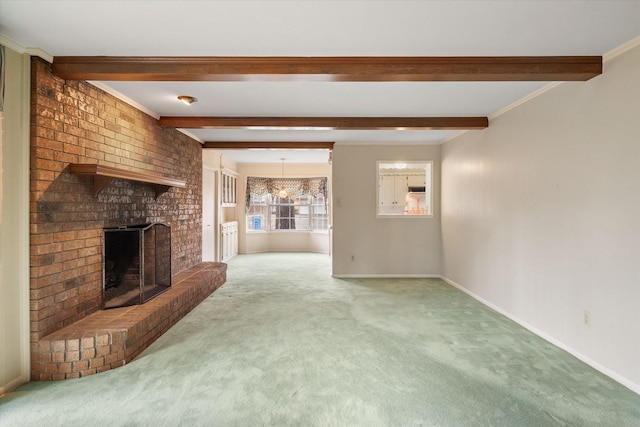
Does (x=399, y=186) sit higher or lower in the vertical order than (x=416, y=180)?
lower

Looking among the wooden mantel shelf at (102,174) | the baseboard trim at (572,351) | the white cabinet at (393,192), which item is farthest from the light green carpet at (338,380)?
the white cabinet at (393,192)

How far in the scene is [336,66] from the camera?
2326 millimetres

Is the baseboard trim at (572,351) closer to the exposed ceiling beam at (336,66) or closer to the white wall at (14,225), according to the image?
the exposed ceiling beam at (336,66)

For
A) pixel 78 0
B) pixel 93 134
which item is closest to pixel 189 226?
pixel 93 134

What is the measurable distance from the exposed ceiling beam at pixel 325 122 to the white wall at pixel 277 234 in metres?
4.15

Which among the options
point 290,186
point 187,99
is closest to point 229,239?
point 290,186

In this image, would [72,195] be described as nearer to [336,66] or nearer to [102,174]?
[102,174]

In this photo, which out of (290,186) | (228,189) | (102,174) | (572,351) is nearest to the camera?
(102,174)

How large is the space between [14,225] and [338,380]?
2.50 m

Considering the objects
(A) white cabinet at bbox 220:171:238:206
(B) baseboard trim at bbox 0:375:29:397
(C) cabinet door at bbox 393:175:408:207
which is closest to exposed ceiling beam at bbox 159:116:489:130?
(B) baseboard trim at bbox 0:375:29:397

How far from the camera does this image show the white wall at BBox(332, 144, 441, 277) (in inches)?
213

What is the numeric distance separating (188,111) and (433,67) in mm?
2814

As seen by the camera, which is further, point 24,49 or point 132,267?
point 132,267

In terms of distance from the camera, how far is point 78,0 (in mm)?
1679
